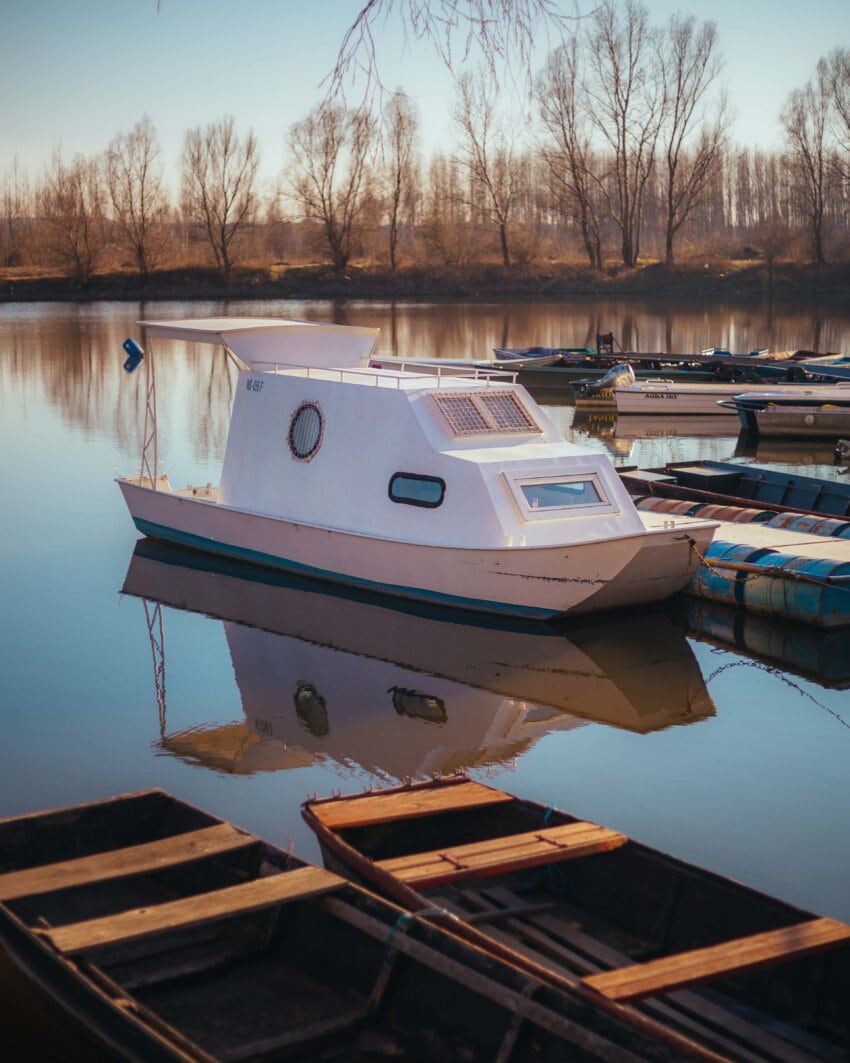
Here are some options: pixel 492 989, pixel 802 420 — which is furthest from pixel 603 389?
pixel 492 989

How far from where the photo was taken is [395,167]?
10388 centimetres

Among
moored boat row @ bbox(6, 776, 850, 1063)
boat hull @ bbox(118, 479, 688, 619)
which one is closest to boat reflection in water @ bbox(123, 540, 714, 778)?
boat hull @ bbox(118, 479, 688, 619)

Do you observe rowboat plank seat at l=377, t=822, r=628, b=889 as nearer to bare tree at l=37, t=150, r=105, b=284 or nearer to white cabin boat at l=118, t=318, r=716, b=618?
white cabin boat at l=118, t=318, r=716, b=618

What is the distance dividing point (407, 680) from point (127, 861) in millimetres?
6775

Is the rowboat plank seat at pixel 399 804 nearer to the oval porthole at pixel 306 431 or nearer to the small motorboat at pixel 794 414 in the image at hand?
the oval porthole at pixel 306 431

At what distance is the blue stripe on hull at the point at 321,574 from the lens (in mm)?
16469

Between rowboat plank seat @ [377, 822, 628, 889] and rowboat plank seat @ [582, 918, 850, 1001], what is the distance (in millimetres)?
1262

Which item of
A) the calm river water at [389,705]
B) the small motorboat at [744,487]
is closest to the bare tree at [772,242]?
the small motorboat at [744,487]

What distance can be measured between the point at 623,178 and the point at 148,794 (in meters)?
96.3

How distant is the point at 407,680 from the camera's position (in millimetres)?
14844

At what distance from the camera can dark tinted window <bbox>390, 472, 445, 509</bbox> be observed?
16.6 meters

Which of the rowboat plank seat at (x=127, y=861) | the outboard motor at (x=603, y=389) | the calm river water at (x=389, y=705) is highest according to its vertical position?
the outboard motor at (x=603, y=389)

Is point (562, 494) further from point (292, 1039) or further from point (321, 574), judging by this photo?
point (292, 1039)

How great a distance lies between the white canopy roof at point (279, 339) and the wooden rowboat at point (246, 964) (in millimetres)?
11623
